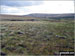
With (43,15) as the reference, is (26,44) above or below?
below

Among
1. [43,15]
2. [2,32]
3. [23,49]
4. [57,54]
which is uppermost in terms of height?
[43,15]

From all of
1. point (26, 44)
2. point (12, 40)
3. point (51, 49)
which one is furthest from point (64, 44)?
point (12, 40)

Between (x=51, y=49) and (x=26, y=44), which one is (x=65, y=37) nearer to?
(x=51, y=49)

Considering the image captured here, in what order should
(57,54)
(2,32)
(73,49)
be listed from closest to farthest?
(57,54), (73,49), (2,32)

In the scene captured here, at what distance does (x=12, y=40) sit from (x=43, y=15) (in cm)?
330

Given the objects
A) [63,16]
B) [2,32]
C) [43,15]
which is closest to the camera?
[2,32]

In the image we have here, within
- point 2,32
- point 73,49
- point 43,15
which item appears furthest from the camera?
point 43,15

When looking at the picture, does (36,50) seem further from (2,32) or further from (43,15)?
(43,15)

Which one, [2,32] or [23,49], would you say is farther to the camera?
[2,32]

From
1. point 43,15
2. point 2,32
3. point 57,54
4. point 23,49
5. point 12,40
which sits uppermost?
point 43,15

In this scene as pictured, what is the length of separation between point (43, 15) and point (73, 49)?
3.49m

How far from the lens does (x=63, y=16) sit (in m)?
7.69

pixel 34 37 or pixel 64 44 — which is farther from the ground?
pixel 34 37

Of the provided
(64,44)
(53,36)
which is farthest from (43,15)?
(64,44)
